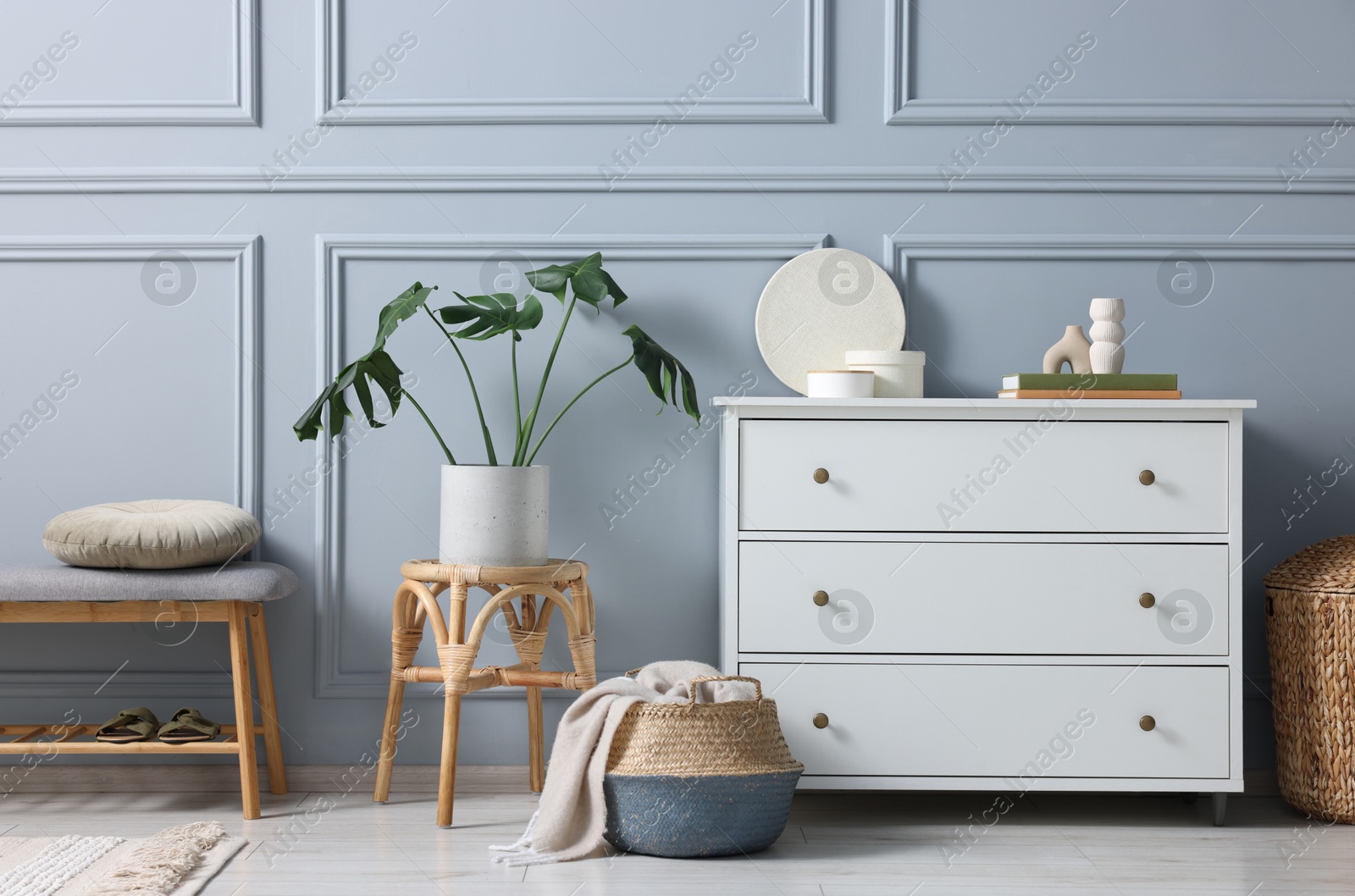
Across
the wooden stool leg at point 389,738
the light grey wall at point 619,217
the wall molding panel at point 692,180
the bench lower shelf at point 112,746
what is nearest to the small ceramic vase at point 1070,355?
the light grey wall at point 619,217

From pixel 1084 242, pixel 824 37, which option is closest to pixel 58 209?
pixel 824 37

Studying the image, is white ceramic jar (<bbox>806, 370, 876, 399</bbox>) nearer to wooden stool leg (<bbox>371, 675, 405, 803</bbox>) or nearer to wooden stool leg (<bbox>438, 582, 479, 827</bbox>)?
wooden stool leg (<bbox>438, 582, 479, 827</bbox>)

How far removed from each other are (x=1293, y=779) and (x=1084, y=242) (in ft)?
4.08

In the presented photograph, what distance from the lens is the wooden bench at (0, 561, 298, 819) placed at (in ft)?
6.63

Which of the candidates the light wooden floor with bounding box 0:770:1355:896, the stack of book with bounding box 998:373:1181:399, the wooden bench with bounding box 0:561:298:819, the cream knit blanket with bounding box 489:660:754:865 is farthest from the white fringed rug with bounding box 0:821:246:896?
the stack of book with bounding box 998:373:1181:399

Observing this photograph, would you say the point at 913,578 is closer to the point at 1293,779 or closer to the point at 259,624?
the point at 1293,779

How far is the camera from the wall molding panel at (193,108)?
7.83 ft

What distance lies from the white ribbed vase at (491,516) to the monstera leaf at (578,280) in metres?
0.37

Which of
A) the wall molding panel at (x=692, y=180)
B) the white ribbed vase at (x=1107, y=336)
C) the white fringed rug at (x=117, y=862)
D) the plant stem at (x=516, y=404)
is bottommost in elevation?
the white fringed rug at (x=117, y=862)

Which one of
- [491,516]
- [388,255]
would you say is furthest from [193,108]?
[491,516]

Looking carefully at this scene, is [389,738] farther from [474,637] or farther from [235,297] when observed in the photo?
[235,297]

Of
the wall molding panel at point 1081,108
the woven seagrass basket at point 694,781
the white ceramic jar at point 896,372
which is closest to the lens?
the woven seagrass basket at point 694,781

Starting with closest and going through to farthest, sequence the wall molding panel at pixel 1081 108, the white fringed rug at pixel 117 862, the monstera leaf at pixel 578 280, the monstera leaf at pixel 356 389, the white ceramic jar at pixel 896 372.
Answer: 1. the white fringed rug at pixel 117 862
2. the monstera leaf at pixel 356 389
3. the monstera leaf at pixel 578 280
4. the white ceramic jar at pixel 896 372
5. the wall molding panel at pixel 1081 108

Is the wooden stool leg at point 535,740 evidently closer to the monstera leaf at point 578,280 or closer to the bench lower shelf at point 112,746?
the bench lower shelf at point 112,746
